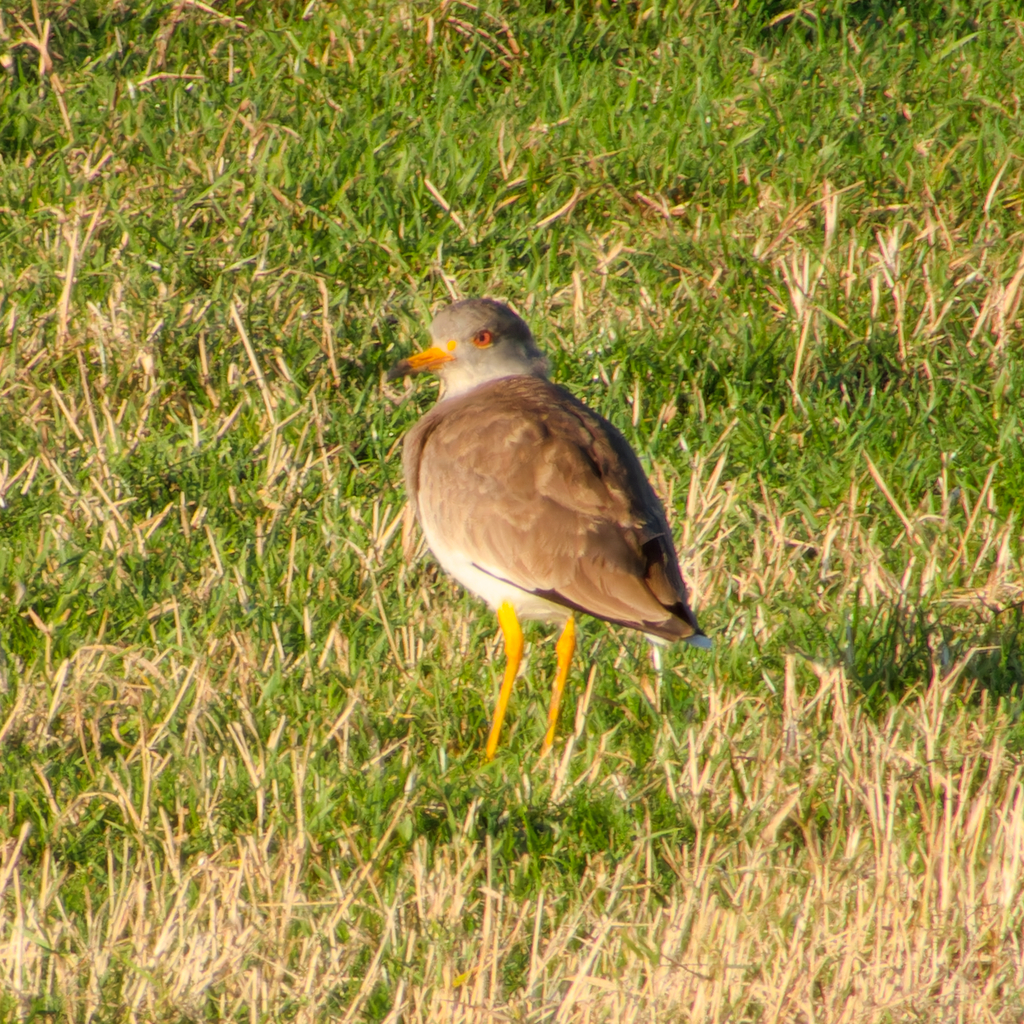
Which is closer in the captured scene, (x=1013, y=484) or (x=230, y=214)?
(x=1013, y=484)

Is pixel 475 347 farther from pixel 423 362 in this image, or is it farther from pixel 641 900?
pixel 641 900

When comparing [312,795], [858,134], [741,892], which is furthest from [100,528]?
[858,134]

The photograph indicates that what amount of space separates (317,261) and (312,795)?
3230 millimetres

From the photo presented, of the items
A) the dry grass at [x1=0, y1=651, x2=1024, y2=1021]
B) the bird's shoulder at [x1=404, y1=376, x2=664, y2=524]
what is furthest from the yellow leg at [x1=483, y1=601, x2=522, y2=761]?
the bird's shoulder at [x1=404, y1=376, x2=664, y2=524]

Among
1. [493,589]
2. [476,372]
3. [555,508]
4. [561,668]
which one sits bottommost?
[561,668]

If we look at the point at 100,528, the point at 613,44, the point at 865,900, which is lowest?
the point at 100,528

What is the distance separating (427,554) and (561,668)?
90cm

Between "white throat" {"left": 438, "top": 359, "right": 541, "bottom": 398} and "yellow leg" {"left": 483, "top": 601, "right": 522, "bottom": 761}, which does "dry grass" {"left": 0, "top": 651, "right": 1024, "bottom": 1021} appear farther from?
"white throat" {"left": 438, "top": 359, "right": 541, "bottom": 398}

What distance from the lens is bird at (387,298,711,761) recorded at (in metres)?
4.66

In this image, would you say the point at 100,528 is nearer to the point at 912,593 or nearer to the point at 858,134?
the point at 912,593

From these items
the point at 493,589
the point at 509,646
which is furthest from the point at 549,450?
the point at 509,646

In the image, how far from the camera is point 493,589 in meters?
5.02

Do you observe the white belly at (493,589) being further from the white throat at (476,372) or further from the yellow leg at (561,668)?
the white throat at (476,372)

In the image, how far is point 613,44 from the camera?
8.41 m
